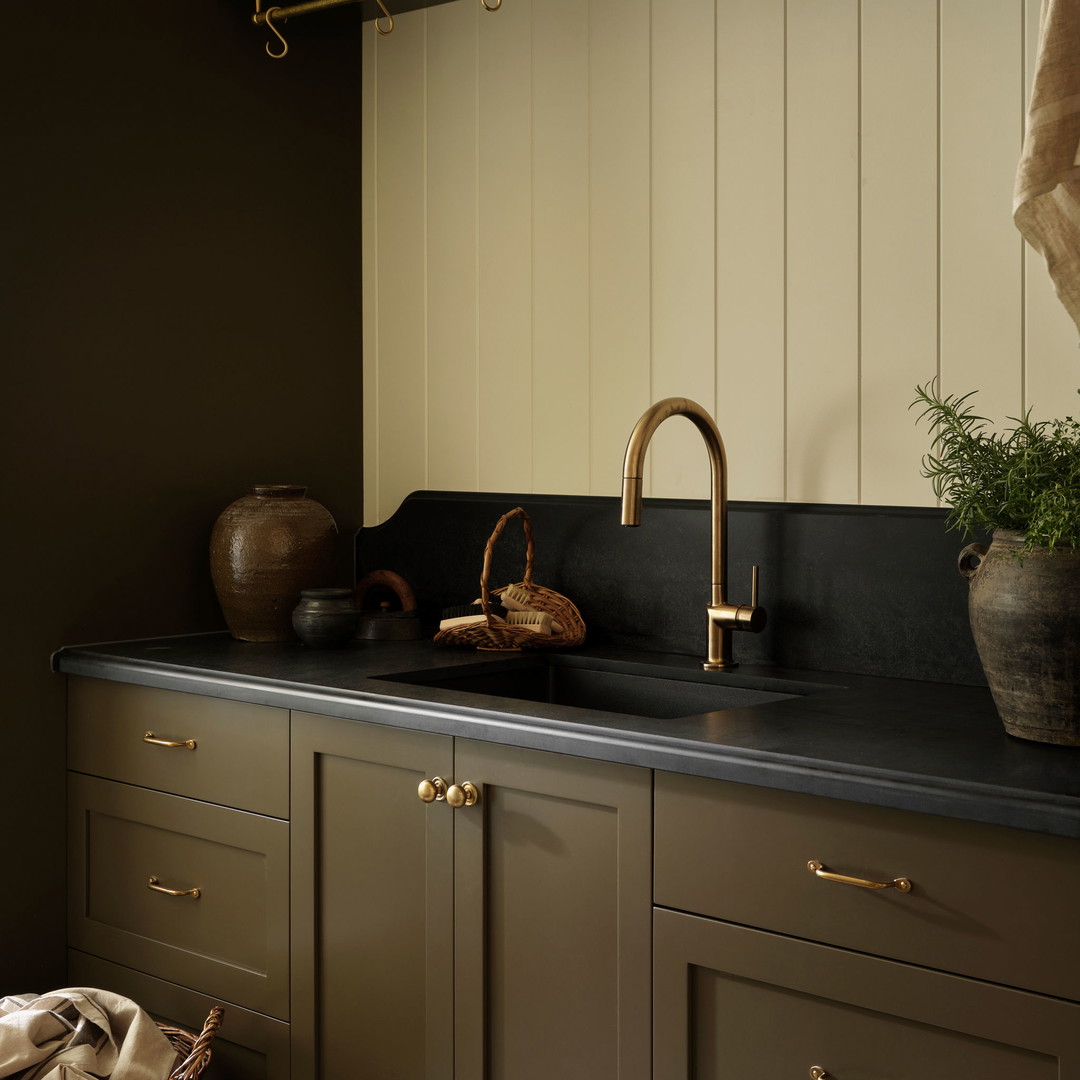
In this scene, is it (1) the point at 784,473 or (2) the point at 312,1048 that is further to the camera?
(1) the point at 784,473

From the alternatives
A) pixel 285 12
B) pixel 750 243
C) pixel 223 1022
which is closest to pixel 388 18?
pixel 285 12

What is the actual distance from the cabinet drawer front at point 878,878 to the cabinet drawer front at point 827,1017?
0.06ft

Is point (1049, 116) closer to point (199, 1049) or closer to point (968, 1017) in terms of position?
point (968, 1017)

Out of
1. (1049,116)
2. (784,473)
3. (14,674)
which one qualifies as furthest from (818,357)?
(14,674)

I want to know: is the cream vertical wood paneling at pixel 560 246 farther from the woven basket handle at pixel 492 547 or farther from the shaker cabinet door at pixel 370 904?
the shaker cabinet door at pixel 370 904

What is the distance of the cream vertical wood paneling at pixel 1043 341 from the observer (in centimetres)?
171

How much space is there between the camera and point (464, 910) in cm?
161

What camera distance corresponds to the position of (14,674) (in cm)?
206

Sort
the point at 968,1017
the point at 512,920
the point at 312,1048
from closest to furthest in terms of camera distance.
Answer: the point at 968,1017 → the point at 512,920 → the point at 312,1048

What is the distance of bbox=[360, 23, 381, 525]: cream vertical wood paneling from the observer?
8.49ft

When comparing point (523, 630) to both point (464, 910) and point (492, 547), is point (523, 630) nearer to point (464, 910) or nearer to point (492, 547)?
point (492, 547)

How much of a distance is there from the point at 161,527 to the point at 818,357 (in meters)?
1.20

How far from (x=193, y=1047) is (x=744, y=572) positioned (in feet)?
3.57

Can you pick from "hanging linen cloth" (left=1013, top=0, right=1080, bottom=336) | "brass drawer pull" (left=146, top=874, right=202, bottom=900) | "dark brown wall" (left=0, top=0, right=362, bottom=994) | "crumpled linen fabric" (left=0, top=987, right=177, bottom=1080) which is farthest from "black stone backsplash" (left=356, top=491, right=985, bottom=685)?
"crumpled linen fabric" (left=0, top=987, right=177, bottom=1080)
